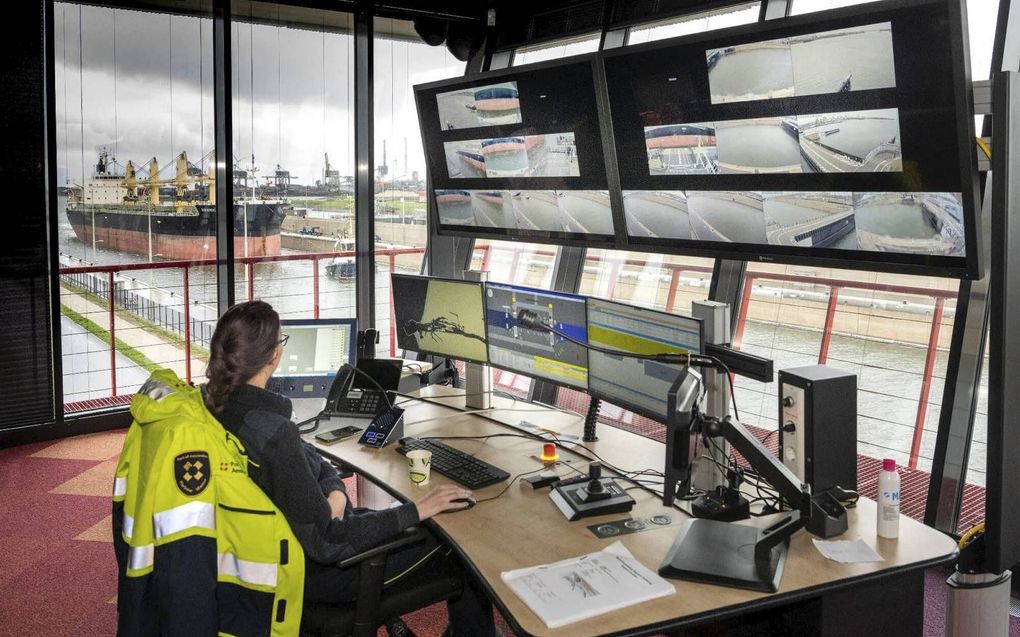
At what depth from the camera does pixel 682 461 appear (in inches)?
71.8

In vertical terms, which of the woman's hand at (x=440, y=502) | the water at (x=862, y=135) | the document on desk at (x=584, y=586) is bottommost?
the document on desk at (x=584, y=586)

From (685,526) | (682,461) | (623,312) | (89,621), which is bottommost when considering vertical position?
(89,621)

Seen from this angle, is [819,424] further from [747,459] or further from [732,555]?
[732,555]

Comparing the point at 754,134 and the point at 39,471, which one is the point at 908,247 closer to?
the point at 754,134

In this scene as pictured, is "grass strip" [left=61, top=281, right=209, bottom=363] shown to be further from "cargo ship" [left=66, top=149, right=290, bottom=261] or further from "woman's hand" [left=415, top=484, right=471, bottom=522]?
"woman's hand" [left=415, top=484, right=471, bottom=522]

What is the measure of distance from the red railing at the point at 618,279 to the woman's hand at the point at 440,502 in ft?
6.88

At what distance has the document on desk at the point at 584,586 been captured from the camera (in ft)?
5.63

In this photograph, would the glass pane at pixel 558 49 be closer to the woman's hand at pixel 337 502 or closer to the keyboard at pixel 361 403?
the keyboard at pixel 361 403

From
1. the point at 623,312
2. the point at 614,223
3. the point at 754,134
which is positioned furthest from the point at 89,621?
the point at 754,134

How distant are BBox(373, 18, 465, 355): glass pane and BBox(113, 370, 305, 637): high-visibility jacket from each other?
3.73 m

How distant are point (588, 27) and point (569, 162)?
1318 mm

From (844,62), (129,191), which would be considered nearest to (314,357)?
(844,62)

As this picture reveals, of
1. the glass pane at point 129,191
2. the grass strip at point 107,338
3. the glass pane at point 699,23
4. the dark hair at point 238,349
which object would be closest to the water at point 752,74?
the glass pane at point 699,23

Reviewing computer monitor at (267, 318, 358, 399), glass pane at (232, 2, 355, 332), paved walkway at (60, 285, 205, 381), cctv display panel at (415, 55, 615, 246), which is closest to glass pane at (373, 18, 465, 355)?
glass pane at (232, 2, 355, 332)
